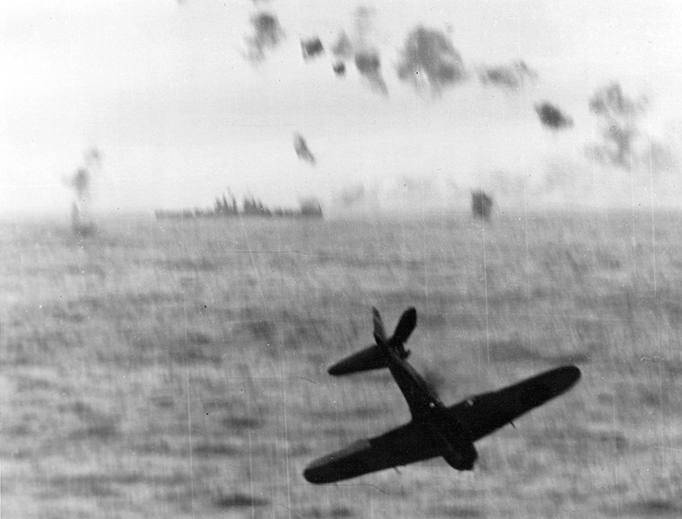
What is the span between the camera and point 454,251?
3.30 metres

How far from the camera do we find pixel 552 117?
3.31m

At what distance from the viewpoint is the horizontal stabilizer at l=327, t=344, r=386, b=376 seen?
327 cm

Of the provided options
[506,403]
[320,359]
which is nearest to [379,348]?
[320,359]

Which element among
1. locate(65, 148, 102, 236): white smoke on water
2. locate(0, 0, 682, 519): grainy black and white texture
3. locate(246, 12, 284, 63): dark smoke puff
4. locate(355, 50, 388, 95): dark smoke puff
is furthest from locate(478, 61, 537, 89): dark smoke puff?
locate(65, 148, 102, 236): white smoke on water

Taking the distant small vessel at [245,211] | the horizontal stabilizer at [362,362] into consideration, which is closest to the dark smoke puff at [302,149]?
the distant small vessel at [245,211]

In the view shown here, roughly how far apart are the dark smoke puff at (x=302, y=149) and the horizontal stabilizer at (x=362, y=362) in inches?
36.9

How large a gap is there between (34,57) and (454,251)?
226 cm

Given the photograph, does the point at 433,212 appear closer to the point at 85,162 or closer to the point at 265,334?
the point at 265,334

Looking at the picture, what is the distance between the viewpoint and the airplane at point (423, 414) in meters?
3.21

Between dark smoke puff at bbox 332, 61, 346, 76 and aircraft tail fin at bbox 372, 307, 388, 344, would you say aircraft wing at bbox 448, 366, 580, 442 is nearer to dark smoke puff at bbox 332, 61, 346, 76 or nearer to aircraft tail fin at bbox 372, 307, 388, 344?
aircraft tail fin at bbox 372, 307, 388, 344

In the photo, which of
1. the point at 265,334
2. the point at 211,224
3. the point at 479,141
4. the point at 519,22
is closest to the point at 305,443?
the point at 265,334

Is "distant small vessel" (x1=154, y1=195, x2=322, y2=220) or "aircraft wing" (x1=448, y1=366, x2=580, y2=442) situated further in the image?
"distant small vessel" (x1=154, y1=195, x2=322, y2=220)

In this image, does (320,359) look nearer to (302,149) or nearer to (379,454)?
(379,454)

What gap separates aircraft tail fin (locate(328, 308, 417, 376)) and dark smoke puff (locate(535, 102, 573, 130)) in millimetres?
1090
